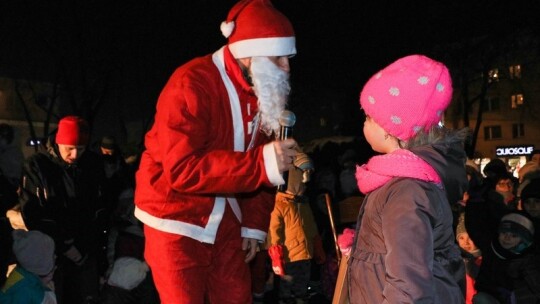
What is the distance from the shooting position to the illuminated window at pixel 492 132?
189 ft

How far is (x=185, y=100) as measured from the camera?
329 centimetres

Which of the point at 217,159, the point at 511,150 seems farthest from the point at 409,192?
the point at 511,150

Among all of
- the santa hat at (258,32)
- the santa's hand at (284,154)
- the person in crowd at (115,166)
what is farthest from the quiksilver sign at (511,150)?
the santa's hand at (284,154)

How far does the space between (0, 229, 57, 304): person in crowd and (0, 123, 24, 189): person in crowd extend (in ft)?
5.91

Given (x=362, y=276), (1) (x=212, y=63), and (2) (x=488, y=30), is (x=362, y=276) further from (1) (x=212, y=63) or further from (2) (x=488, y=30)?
(2) (x=488, y=30)

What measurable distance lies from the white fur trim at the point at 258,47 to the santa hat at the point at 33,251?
7.52ft

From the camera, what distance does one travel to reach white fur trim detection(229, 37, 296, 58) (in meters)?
3.55

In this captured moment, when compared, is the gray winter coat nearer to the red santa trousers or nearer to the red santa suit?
the red santa suit

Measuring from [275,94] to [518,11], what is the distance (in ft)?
67.5

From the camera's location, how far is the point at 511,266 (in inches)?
231

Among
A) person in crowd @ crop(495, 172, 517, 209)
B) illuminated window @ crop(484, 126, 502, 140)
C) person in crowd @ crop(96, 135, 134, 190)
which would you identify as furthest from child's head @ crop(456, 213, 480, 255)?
illuminated window @ crop(484, 126, 502, 140)

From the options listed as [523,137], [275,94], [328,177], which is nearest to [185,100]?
[275,94]

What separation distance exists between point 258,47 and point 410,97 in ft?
3.46

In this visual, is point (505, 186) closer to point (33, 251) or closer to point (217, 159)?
point (33, 251)
